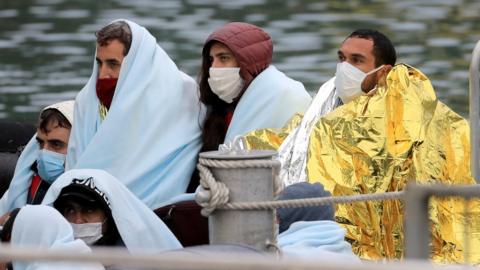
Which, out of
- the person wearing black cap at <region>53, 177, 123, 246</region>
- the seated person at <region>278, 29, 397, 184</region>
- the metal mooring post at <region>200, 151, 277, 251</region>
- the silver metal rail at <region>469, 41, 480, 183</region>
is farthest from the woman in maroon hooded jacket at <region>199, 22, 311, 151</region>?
the metal mooring post at <region>200, 151, 277, 251</region>

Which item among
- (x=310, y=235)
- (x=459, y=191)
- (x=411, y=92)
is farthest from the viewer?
(x=411, y=92)

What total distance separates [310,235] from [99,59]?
1.76m

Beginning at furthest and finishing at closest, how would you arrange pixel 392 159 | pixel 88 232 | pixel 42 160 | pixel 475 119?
pixel 42 160 < pixel 475 119 < pixel 392 159 < pixel 88 232

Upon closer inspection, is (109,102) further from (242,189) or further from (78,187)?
(242,189)

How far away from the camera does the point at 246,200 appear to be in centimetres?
514

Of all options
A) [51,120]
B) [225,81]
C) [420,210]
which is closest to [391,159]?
[225,81]

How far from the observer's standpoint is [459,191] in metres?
3.72

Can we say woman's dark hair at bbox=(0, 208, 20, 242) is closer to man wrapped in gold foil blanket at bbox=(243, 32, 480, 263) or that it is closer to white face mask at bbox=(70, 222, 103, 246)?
white face mask at bbox=(70, 222, 103, 246)

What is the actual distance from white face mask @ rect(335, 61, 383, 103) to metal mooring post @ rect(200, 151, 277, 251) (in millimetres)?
1530

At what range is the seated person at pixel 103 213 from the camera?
582cm

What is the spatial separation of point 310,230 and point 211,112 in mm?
1470

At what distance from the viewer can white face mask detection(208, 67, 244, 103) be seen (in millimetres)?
6906

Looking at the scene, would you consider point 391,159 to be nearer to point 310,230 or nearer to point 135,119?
point 310,230

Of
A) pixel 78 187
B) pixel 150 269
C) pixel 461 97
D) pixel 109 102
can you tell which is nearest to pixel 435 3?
pixel 461 97
